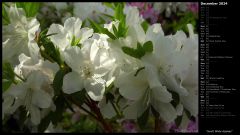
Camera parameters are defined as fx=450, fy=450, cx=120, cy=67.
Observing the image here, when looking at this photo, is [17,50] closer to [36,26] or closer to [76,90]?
[36,26]

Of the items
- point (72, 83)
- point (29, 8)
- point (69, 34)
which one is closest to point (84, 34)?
point (69, 34)

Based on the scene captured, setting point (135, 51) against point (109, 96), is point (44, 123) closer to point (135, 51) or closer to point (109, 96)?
point (109, 96)

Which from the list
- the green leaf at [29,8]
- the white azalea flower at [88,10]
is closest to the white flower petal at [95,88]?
the green leaf at [29,8]

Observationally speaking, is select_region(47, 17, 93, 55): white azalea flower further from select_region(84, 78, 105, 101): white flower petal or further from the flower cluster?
select_region(84, 78, 105, 101): white flower petal

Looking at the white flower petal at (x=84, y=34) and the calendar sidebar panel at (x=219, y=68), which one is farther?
A: the calendar sidebar panel at (x=219, y=68)

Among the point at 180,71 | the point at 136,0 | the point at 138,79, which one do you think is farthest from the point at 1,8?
the point at 136,0

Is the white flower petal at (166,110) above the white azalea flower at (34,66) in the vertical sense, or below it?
below

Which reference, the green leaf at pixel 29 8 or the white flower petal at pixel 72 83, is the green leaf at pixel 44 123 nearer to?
the white flower petal at pixel 72 83

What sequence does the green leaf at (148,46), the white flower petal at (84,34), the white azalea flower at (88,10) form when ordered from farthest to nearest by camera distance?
1. the white azalea flower at (88,10)
2. the white flower petal at (84,34)
3. the green leaf at (148,46)

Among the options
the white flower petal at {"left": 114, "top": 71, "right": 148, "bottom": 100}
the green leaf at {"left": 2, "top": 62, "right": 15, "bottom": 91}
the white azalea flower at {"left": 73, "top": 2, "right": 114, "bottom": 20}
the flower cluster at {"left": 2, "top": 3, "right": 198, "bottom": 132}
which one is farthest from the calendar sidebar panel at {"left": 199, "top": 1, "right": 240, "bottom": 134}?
the white azalea flower at {"left": 73, "top": 2, "right": 114, "bottom": 20}

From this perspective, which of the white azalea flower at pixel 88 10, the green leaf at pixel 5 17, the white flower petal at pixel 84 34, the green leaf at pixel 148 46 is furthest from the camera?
the white azalea flower at pixel 88 10
